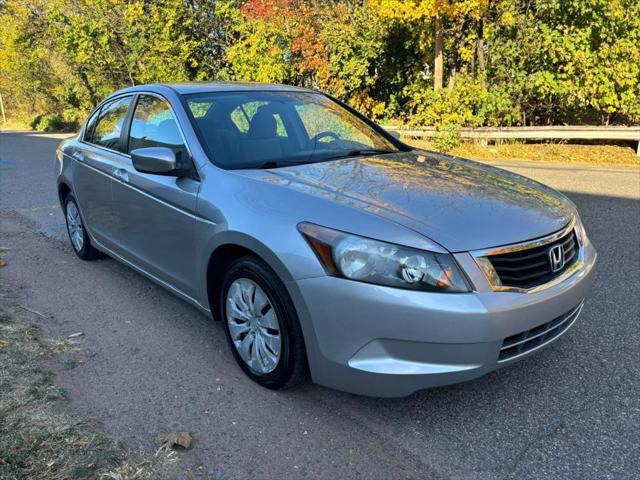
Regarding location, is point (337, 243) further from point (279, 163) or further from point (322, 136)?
point (322, 136)

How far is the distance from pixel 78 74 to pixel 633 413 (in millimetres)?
26963

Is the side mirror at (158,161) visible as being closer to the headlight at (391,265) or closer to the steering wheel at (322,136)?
the steering wheel at (322,136)

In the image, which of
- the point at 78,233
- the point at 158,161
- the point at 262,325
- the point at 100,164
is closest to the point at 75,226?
the point at 78,233

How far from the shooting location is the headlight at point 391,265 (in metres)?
2.38

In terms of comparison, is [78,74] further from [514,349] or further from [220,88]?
[514,349]

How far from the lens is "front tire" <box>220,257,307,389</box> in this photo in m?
2.73

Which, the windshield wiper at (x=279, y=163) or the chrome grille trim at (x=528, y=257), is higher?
the windshield wiper at (x=279, y=163)

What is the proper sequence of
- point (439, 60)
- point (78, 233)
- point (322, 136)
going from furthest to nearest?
1. point (439, 60)
2. point (78, 233)
3. point (322, 136)

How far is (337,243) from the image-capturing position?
2.49m

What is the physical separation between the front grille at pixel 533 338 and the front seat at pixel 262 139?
5.89ft

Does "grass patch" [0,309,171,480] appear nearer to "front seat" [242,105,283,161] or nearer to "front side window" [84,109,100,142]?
"front seat" [242,105,283,161]

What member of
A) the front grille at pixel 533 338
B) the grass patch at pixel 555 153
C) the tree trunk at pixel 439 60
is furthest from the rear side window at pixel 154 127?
the tree trunk at pixel 439 60

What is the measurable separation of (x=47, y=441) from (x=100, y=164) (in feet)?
8.34

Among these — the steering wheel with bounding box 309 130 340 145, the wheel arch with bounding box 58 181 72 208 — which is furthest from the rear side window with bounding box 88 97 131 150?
the steering wheel with bounding box 309 130 340 145
